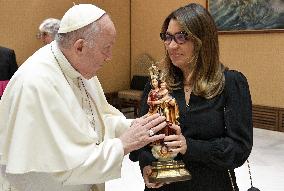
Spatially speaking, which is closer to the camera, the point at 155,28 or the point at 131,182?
the point at 131,182

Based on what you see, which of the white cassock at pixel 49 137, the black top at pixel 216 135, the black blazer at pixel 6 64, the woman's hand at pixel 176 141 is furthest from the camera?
the black blazer at pixel 6 64

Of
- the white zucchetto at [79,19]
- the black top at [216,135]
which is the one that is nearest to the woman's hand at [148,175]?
the black top at [216,135]

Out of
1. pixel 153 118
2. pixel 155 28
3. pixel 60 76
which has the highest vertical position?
pixel 60 76

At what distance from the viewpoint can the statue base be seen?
5.86 ft

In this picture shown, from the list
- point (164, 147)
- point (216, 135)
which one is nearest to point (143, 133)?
point (164, 147)

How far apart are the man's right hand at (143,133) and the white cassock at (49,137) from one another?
0.04m

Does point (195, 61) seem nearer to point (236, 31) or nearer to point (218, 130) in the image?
point (218, 130)

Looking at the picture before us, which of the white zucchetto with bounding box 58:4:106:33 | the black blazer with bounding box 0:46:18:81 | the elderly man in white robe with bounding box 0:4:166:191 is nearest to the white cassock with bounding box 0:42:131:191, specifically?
the elderly man in white robe with bounding box 0:4:166:191

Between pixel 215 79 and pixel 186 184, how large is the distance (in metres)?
0.52

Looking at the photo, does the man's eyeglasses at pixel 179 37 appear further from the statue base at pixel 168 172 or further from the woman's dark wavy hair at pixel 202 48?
the statue base at pixel 168 172

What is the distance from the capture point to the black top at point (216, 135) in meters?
1.86

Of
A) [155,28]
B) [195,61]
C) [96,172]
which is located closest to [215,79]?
[195,61]

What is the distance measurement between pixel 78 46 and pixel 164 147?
1.85 feet

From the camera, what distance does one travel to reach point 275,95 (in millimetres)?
7871
